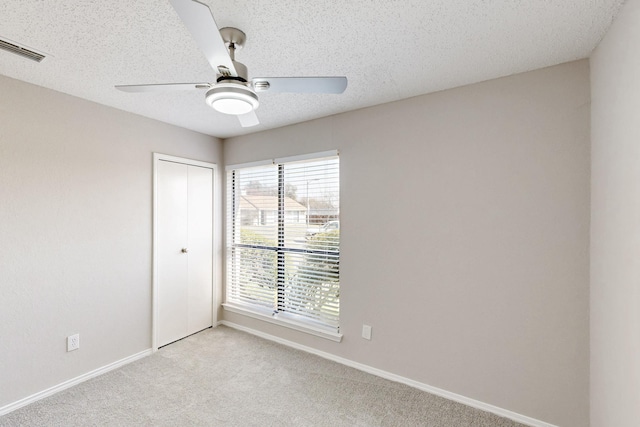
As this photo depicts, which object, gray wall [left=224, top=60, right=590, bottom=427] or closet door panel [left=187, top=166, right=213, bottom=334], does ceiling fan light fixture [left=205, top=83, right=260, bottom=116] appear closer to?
gray wall [left=224, top=60, right=590, bottom=427]

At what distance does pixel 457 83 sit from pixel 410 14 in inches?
36.7

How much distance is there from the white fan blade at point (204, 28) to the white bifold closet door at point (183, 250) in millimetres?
2176

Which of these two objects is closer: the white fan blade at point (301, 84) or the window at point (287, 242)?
the white fan blade at point (301, 84)

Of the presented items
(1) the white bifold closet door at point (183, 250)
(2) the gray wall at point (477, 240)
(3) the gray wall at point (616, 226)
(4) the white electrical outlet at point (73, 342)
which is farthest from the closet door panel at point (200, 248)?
(3) the gray wall at point (616, 226)

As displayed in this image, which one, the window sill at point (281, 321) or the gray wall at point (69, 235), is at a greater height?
the gray wall at point (69, 235)

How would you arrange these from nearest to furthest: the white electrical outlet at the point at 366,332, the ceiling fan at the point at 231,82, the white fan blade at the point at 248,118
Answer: the ceiling fan at the point at 231,82, the white fan blade at the point at 248,118, the white electrical outlet at the point at 366,332

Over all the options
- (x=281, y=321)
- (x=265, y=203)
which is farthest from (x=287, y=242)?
(x=281, y=321)

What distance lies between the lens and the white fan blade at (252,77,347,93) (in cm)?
142

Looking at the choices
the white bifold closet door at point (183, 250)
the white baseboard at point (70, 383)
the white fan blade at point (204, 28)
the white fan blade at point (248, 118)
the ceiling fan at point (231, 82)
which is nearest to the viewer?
the white fan blade at point (204, 28)

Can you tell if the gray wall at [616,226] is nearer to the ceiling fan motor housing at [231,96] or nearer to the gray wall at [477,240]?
the gray wall at [477,240]

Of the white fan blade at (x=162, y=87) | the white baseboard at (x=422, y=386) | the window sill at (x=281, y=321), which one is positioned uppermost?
the white fan blade at (x=162, y=87)

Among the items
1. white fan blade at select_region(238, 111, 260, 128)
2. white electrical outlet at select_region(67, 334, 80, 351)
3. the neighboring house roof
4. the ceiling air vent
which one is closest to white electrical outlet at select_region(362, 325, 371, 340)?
the neighboring house roof

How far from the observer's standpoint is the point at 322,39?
165cm

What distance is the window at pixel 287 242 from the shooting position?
116 inches
